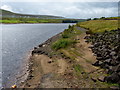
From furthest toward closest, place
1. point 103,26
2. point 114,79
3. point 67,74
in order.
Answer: point 103,26 < point 67,74 < point 114,79

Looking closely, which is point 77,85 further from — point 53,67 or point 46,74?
point 53,67


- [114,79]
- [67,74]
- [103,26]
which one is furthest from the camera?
[103,26]

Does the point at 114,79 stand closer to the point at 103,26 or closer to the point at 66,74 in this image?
the point at 66,74

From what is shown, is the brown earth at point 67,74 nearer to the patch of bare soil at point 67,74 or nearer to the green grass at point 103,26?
the patch of bare soil at point 67,74

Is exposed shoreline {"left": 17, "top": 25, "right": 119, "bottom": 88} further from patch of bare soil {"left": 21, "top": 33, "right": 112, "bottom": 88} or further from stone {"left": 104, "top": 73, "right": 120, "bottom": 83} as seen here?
stone {"left": 104, "top": 73, "right": 120, "bottom": 83}

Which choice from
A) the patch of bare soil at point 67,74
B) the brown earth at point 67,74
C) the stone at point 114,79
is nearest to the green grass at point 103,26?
the brown earth at point 67,74

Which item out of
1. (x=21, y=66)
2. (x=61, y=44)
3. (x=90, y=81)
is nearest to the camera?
(x=90, y=81)

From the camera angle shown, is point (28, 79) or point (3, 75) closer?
point (28, 79)

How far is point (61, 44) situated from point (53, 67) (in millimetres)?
10538

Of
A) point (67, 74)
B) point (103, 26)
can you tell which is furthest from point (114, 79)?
point (103, 26)

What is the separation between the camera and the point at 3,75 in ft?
60.0

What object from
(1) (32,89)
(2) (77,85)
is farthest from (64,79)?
(1) (32,89)

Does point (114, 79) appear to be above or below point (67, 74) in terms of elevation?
above

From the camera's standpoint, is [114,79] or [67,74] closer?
[114,79]
